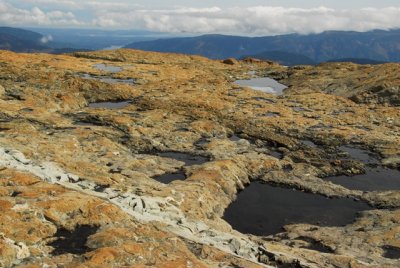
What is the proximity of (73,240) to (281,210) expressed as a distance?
66.4ft

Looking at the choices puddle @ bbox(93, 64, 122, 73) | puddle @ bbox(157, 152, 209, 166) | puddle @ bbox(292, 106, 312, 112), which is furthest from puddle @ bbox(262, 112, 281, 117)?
puddle @ bbox(93, 64, 122, 73)

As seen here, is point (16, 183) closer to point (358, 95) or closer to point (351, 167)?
point (351, 167)

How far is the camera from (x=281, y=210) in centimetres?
3656

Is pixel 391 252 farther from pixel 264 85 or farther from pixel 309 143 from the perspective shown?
pixel 264 85

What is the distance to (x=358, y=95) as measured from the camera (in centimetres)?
7419

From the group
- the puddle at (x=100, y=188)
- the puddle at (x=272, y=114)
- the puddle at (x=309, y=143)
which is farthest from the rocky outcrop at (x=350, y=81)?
the puddle at (x=100, y=188)

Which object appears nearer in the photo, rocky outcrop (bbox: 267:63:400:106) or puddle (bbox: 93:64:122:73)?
rocky outcrop (bbox: 267:63:400:106)

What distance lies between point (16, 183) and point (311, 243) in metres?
21.0

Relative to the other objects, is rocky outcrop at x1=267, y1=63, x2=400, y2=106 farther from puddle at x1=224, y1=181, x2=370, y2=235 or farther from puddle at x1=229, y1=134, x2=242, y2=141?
puddle at x1=224, y1=181, x2=370, y2=235

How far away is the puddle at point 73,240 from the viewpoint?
21109mm

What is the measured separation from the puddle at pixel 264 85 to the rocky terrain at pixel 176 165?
6.52 meters

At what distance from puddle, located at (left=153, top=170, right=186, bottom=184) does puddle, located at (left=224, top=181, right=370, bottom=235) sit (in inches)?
223

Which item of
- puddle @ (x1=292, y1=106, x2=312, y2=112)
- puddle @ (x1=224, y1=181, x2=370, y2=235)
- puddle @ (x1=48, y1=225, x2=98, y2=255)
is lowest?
puddle @ (x1=224, y1=181, x2=370, y2=235)

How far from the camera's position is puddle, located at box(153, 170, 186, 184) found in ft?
124
